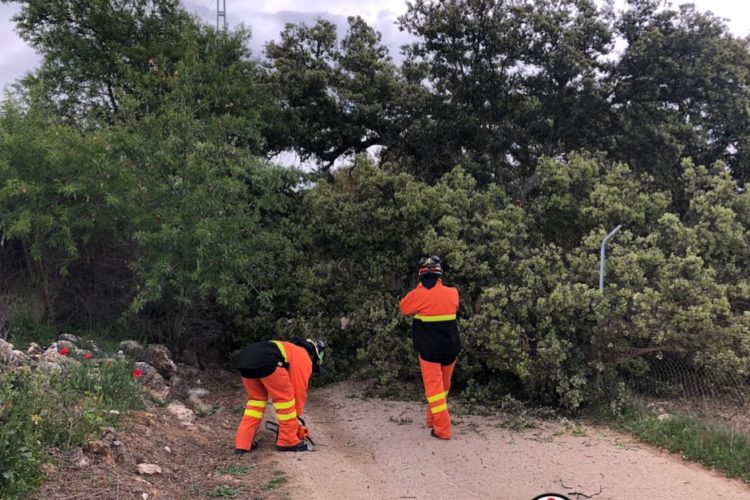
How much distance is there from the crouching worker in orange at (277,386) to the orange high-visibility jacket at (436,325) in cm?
136

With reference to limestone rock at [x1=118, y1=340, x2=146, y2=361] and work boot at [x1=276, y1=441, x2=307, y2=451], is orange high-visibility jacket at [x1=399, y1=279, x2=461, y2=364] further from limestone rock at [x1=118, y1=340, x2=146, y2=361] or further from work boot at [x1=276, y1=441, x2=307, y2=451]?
limestone rock at [x1=118, y1=340, x2=146, y2=361]

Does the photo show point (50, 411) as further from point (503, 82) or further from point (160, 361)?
point (503, 82)

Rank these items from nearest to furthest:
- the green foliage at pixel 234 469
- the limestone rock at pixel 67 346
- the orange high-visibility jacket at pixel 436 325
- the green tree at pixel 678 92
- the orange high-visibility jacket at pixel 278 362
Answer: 1. the green foliage at pixel 234 469
2. the orange high-visibility jacket at pixel 278 362
3. the orange high-visibility jacket at pixel 436 325
4. the limestone rock at pixel 67 346
5. the green tree at pixel 678 92

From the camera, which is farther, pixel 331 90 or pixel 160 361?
pixel 331 90

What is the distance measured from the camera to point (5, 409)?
171 inches

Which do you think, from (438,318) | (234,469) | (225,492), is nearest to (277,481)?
(225,492)

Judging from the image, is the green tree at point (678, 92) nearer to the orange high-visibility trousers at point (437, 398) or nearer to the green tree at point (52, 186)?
the orange high-visibility trousers at point (437, 398)

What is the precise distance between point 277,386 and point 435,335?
1893mm

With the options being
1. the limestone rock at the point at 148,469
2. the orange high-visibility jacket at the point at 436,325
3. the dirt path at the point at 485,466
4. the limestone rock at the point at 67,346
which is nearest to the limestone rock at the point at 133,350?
the limestone rock at the point at 67,346

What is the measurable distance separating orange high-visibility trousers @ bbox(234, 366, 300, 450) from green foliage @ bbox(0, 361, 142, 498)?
1.23 meters

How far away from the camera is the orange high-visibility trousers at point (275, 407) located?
570 centimetres

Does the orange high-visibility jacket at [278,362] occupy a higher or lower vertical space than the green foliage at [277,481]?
higher

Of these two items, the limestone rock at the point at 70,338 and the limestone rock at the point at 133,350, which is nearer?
the limestone rock at the point at 70,338

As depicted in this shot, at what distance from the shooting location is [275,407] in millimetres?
5793
